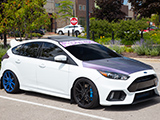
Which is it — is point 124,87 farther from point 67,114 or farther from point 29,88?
point 29,88

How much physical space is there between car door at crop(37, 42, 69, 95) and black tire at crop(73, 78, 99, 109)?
346 mm

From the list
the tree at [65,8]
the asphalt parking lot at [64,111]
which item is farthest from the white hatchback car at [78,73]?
the tree at [65,8]

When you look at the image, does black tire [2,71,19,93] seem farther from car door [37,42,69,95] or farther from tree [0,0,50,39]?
tree [0,0,50,39]

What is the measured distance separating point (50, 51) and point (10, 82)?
1.56m

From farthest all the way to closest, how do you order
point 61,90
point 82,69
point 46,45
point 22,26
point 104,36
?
point 104,36
point 22,26
point 46,45
point 61,90
point 82,69

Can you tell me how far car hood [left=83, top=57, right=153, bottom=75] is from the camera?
20.9 feet

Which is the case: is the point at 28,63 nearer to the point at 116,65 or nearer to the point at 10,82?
the point at 10,82

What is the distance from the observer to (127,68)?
648 cm

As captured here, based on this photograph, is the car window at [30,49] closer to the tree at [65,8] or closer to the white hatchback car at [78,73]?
the white hatchback car at [78,73]

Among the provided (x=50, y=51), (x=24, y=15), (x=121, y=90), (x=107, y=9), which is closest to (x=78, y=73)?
(x=121, y=90)

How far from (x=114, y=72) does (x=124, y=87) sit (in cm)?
37

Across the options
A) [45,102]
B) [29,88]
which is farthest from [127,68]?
[29,88]

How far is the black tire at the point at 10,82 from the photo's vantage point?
26.6ft

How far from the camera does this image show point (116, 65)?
6629mm
